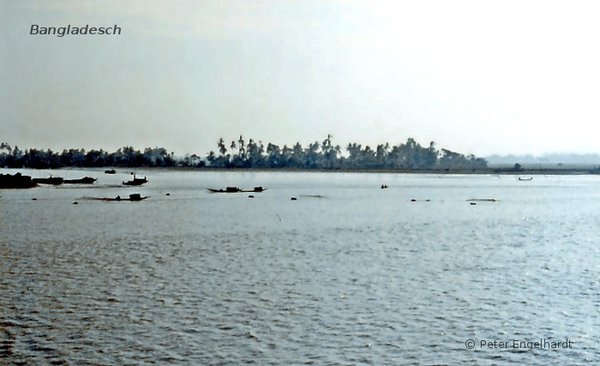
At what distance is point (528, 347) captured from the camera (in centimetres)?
1717

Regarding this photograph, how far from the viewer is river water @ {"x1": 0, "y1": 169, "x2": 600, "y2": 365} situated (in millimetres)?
16672

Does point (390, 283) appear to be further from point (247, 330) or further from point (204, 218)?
point (204, 218)

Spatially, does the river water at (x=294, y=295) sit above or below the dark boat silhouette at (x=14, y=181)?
below

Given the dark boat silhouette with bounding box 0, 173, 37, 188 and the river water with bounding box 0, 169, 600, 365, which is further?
the dark boat silhouette with bounding box 0, 173, 37, 188

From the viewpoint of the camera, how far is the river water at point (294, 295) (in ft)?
54.7

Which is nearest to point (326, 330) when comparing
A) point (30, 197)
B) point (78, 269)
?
point (78, 269)

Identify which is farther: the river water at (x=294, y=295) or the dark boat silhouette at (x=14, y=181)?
the dark boat silhouette at (x=14, y=181)

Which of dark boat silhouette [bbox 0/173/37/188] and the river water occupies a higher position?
dark boat silhouette [bbox 0/173/37/188]

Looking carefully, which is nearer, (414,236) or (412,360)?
(412,360)

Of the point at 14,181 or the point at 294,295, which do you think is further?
the point at 14,181

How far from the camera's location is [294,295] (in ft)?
76.5

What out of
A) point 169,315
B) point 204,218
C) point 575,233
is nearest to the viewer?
point 169,315

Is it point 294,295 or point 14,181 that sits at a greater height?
point 14,181

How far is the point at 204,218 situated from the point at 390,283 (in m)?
34.0
